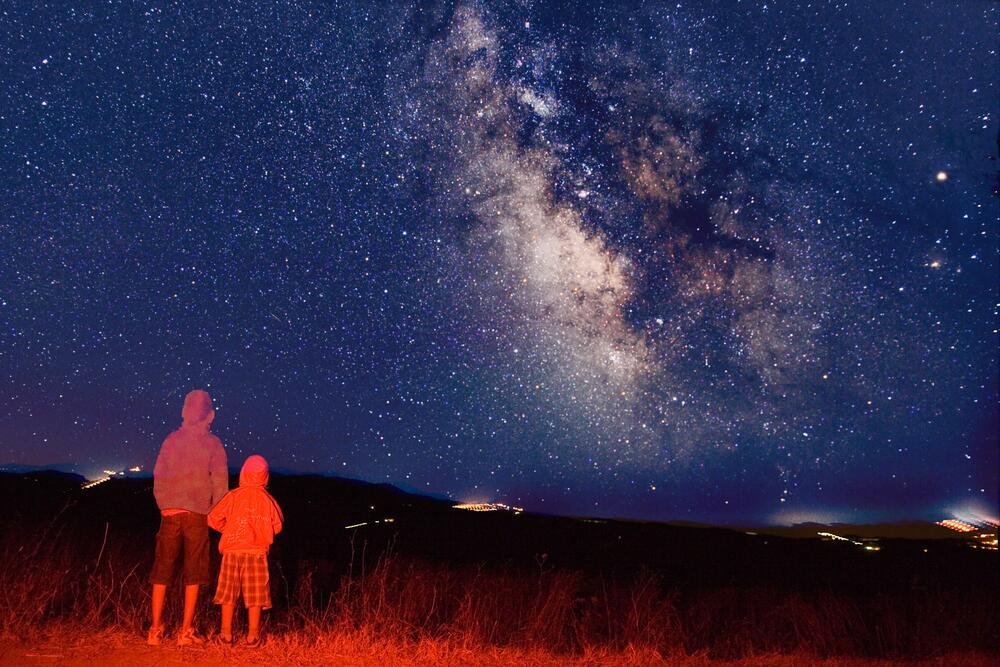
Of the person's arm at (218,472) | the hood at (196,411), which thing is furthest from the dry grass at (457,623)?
the hood at (196,411)

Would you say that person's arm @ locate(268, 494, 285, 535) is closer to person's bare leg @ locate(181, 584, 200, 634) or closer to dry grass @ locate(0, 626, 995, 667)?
person's bare leg @ locate(181, 584, 200, 634)

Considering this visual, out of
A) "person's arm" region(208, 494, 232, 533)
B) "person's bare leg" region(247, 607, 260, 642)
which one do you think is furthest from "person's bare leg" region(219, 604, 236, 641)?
"person's arm" region(208, 494, 232, 533)

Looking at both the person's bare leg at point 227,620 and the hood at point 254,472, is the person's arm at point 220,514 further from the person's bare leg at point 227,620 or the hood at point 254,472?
the person's bare leg at point 227,620

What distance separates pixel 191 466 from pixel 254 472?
0.47 m

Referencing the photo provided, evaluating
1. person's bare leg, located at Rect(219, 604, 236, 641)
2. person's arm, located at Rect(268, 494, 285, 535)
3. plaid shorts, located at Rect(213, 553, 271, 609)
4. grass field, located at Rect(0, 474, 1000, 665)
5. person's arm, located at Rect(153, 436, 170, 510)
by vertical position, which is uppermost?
person's arm, located at Rect(153, 436, 170, 510)

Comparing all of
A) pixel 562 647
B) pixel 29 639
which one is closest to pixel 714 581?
pixel 562 647

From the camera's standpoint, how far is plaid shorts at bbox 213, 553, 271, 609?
521cm

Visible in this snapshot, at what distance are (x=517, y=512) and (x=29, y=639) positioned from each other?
191 feet

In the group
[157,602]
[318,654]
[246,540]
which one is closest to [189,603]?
[157,602]

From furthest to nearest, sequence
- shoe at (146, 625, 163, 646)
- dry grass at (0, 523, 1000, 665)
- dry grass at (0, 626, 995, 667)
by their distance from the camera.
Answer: dry grass at (0, 523, 1000, 665), shoe at (146, 625, 163, 646), dry grass at (0, 626, 995, 667)

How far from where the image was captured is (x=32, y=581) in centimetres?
592

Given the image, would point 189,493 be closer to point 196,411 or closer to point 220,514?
point 220,514

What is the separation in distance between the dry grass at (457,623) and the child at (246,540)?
36 centimetres

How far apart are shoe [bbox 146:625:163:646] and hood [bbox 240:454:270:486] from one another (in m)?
1.15
